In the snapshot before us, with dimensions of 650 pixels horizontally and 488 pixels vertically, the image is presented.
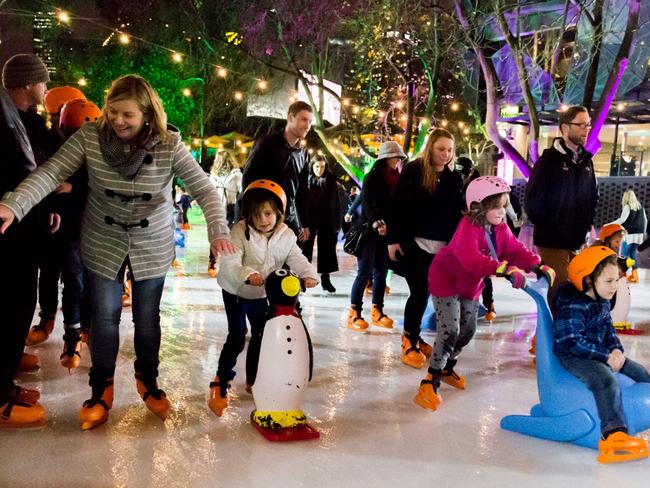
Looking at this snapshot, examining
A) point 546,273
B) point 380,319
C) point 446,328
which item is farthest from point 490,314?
point 546,273

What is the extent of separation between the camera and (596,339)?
132 inches

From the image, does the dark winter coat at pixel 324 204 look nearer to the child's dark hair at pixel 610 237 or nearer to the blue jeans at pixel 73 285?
the child's dark hair at pixel 610 237

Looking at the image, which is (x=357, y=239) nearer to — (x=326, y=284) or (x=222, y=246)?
(x=326, y=284)

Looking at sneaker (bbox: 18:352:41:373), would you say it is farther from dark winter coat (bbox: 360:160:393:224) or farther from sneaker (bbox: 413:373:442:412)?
dark winter coat (bbox: 360:160:393:224)

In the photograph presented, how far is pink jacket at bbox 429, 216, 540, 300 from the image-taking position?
3.74 metres

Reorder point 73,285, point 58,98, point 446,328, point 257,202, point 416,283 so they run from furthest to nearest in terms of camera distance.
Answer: point 58,98 → point 416,283 → point 73,285 → point 446,328 → point 257,202

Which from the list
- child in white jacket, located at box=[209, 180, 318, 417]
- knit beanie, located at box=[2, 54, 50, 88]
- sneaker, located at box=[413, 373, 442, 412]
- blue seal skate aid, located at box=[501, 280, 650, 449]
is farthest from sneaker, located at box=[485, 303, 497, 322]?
knit beanie, located at box=[2, 54, 50, 88]

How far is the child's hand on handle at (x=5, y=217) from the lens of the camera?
2.81 meters

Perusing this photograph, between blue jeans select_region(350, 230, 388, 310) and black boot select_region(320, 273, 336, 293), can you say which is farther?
black boot select_region(320, 273, 336, 293)

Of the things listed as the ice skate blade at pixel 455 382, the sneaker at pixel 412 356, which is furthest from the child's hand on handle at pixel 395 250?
the ice skate blade at pixel 455 382

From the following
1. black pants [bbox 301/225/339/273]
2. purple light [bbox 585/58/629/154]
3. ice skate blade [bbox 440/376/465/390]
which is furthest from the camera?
purple light [bbox 585/58/629/154]

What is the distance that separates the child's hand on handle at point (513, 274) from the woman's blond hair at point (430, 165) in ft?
4.26

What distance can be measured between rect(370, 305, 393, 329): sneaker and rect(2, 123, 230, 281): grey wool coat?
9.72ft

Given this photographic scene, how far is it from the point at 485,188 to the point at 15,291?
2.51 m
